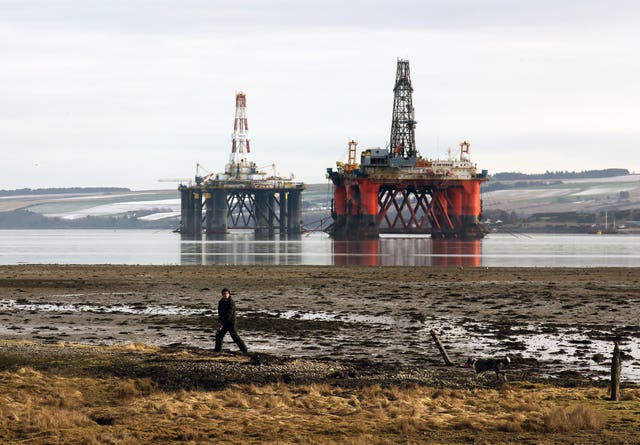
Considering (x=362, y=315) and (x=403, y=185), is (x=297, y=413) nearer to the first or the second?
(x=362, y=315)

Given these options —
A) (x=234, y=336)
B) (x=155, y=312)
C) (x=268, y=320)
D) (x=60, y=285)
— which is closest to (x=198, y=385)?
(x=234, y=336)

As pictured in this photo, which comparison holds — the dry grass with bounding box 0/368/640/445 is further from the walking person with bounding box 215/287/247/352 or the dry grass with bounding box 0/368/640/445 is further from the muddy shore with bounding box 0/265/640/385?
the walking person with bounding box 215/287/247/352

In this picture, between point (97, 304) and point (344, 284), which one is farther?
point (344, 284)

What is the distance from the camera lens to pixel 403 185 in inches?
6422

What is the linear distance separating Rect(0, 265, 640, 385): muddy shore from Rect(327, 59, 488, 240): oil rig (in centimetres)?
9399

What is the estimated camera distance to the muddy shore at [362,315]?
2914cm

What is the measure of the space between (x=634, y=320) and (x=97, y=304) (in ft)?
67.9

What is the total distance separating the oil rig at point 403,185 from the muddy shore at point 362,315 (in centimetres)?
9399

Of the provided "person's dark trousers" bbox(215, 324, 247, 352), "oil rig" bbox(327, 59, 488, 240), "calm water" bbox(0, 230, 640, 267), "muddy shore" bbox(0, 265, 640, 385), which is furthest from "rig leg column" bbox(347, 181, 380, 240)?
Result: "person's dark trousers" bbox(215, 324, 247, 352)

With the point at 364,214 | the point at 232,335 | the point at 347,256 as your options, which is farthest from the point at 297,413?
the point at 364,214

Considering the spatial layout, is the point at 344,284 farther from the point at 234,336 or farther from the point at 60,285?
the point at 234,336

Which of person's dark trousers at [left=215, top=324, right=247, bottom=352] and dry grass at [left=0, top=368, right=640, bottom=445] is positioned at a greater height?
person's dark trousers at [left=215, top=324, right=247, bottom=352]

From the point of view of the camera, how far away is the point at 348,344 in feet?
102

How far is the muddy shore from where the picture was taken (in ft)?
95.6
